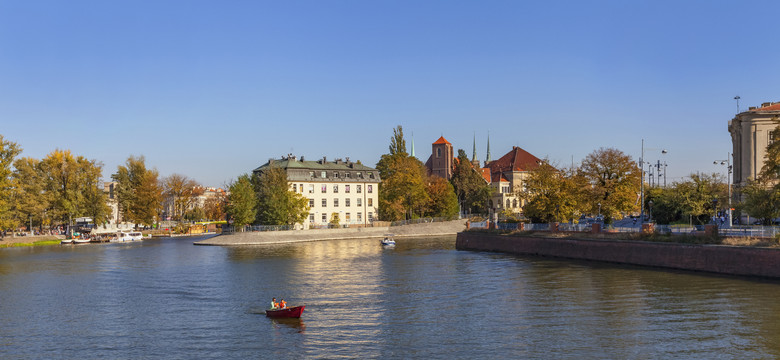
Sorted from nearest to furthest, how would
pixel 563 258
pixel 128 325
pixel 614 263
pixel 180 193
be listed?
pixel 128 325
pixel 614 263
pixel 563 258
pixel 180 193

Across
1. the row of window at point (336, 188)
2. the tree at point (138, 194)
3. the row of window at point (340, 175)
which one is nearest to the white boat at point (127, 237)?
the tree at point (138, 194)

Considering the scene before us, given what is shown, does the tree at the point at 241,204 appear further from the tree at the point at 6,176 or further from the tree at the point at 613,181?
the tree at the point at 613,181

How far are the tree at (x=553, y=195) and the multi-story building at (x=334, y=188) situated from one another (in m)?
43.7

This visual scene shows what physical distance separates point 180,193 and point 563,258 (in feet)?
334

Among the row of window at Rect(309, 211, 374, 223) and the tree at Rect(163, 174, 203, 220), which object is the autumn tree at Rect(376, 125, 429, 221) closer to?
the row of window at Rect(309, 211, 374, 223)

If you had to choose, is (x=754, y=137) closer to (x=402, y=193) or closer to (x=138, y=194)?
(x=402, y=193)

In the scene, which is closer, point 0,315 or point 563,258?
point 0,315

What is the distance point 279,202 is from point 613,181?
180 ft

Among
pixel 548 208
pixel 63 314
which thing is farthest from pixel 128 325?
pixel 548 208

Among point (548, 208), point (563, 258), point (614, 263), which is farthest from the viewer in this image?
point (548, 208)

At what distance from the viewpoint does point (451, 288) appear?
145ft

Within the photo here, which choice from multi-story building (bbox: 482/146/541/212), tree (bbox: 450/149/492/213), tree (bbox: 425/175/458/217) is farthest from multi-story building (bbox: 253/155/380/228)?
multi-story building (bbox: 482/146/541/212)

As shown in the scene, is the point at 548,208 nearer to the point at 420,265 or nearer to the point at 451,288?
the point at 420,265

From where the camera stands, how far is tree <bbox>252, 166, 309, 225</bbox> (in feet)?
339
